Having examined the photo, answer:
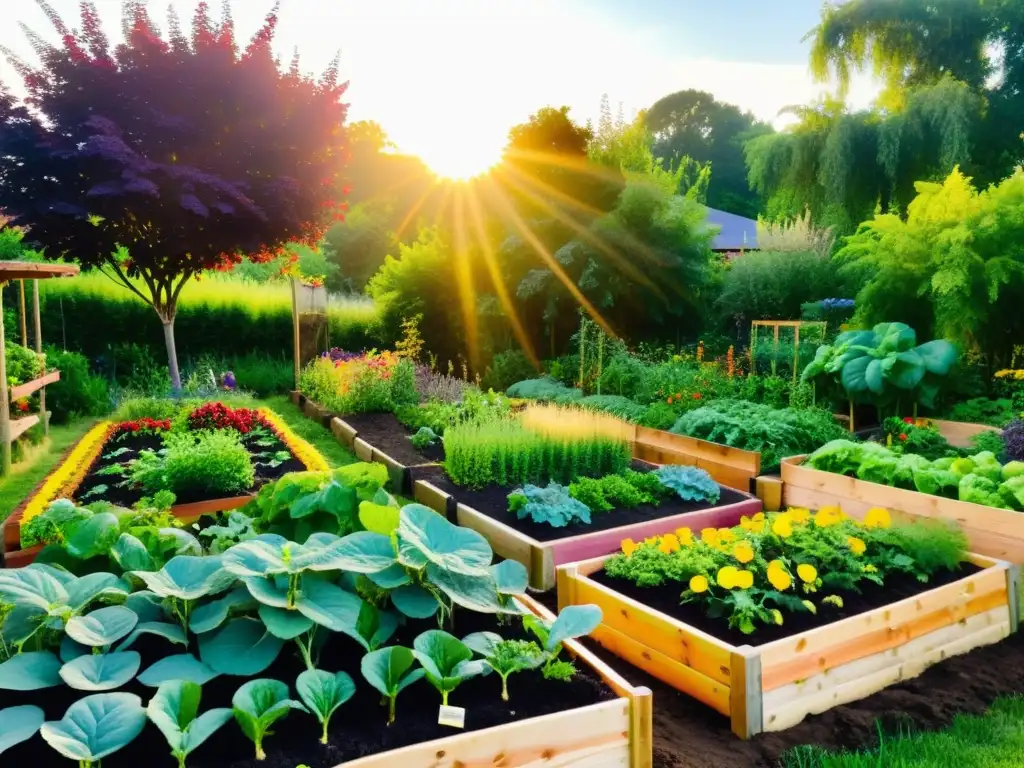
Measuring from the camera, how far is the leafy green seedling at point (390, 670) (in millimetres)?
1834

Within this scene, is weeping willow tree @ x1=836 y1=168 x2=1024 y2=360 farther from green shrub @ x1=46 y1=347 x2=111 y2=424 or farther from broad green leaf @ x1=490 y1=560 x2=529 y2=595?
green shrub @ x1=46 y1=347 x2=111 y2=424

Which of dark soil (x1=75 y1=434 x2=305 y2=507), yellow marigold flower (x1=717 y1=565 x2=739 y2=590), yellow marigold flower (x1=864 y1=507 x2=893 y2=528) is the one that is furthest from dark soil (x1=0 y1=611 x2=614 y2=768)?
dark soil (x1=75 y1=434 x2=305 y2=507)

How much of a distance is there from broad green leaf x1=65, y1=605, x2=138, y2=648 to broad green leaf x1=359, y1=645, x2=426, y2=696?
2.14ft

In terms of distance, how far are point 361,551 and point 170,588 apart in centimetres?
53

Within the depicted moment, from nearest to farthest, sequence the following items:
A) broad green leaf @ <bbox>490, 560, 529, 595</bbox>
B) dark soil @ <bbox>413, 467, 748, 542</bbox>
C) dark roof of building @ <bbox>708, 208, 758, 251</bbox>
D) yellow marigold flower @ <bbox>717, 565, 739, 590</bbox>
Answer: broad green leaf @ <bbox>490, 560, 529, 595</bbox>, yellow marigold flower @ <bbox>717, 565, 739, 590</bbox>, dark soil @ <bbox>413, 467, 748, 542</bbox>, dark roof of building @ <bbox>708, 208, 758, 251</bbox>

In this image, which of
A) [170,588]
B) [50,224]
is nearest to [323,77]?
[50,224]

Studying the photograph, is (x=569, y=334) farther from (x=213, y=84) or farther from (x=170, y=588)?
(x=170, y=588)

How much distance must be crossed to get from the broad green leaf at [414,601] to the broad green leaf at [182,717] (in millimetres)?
557

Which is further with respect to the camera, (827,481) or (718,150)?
(718,150)

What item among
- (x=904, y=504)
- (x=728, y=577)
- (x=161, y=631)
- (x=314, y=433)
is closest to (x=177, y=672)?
(x=161, y=631)

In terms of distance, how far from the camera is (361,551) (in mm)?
2117

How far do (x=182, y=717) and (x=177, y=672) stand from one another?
0.20 metres

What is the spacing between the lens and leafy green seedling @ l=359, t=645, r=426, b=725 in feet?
6.02

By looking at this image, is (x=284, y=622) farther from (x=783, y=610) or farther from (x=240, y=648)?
(x=783, y=610)
